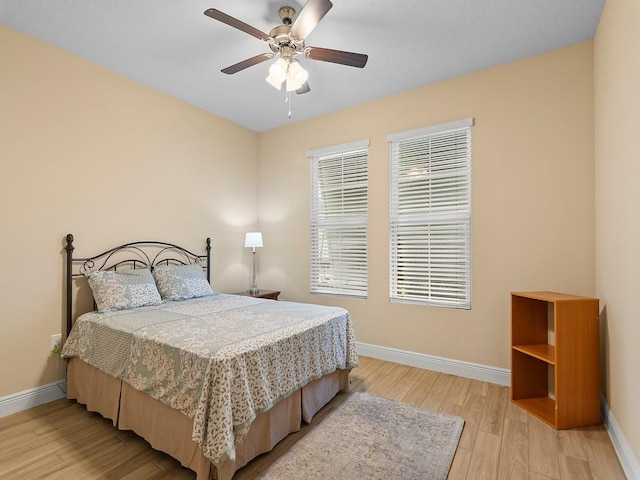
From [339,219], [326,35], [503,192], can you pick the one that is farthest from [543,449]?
[326,35]

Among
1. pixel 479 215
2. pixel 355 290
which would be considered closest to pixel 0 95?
pixel 355 290

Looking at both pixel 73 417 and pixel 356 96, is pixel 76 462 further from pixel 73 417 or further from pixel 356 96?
pixel 356 96

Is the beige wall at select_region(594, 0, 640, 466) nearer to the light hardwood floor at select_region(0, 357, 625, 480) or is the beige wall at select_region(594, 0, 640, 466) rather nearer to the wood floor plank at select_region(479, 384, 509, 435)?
the light hardwood floor at select_region(0, 357, 625, 480)

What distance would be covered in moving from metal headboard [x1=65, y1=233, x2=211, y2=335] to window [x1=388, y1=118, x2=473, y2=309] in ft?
7.24

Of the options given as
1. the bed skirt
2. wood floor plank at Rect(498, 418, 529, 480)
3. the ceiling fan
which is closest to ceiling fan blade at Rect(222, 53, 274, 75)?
the ceiling fan

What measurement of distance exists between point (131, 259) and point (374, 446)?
103 inches

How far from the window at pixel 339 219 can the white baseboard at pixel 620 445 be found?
2.08 m

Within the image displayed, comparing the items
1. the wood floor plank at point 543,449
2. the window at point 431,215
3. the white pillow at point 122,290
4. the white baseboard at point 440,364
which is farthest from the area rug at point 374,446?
the white pillow at point 122,290

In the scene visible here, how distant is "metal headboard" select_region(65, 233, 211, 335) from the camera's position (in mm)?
2594

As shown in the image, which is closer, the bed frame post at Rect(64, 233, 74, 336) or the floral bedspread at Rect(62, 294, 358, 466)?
the floral bedspread at Rect(62, 294, 358, 466)

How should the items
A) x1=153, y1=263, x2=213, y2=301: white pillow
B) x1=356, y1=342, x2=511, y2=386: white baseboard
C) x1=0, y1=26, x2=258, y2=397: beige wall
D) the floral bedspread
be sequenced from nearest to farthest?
the floral bedspread, x1=0, y1=26, x2=258, y2=397: beige wall, x1=356, y1=342, x2=511, y2=386: white baseboard, x1=153, y1=263, x2=213, y2=301: white pillow

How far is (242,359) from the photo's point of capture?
1687 mm

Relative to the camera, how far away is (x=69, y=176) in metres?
2.64

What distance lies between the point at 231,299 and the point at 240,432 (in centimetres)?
160
